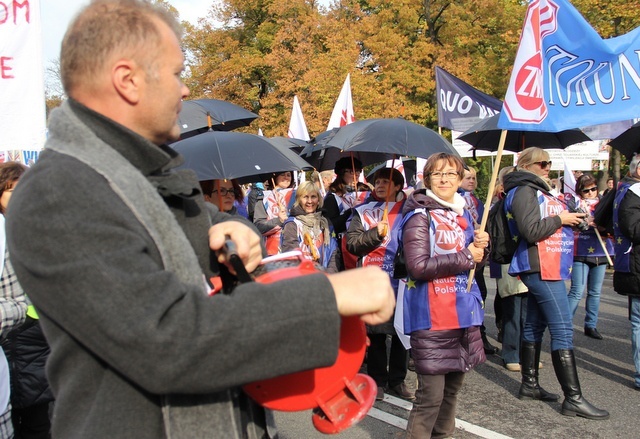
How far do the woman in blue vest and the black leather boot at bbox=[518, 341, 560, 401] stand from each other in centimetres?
101

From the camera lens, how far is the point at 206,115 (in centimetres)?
685

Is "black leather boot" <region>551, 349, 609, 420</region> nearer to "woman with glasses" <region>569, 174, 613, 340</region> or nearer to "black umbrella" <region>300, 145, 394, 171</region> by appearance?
"woman with glasses" <region>569, 174, 613, 340</region>

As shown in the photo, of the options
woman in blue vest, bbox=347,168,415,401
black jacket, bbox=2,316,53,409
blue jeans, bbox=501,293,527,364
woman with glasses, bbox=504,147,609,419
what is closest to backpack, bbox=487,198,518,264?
woman with glasses, bbox=504,147,609,419

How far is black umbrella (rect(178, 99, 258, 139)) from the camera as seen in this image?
6.72 m

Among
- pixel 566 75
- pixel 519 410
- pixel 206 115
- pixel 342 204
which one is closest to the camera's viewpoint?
pixel 566 75

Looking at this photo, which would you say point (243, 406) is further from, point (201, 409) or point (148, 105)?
point (148, 105)

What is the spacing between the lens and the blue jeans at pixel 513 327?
6055 mm

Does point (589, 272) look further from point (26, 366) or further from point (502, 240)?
point (26, 366)

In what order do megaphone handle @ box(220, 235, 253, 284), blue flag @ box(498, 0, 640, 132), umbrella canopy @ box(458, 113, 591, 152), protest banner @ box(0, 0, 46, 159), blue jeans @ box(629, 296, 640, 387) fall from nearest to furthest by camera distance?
megaphone handle @ box(220, 235, 253, 284) < protest banner @ box(0, 0, 46, 159) < blue flag @ box(498, 0, 640, 132) < blue jeans @ box(629, 296, 640, 387) < umbrella canopy @ box(458, 113, 591, 152)

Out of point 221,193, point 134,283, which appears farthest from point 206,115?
point 134,283

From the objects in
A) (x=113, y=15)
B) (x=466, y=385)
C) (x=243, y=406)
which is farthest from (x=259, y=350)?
(x=466, y=385)

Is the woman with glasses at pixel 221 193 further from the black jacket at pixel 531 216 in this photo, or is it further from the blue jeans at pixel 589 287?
the blue jeans at pixel 589 287

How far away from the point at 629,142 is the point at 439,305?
346 cm

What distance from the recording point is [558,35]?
14.9 feet
